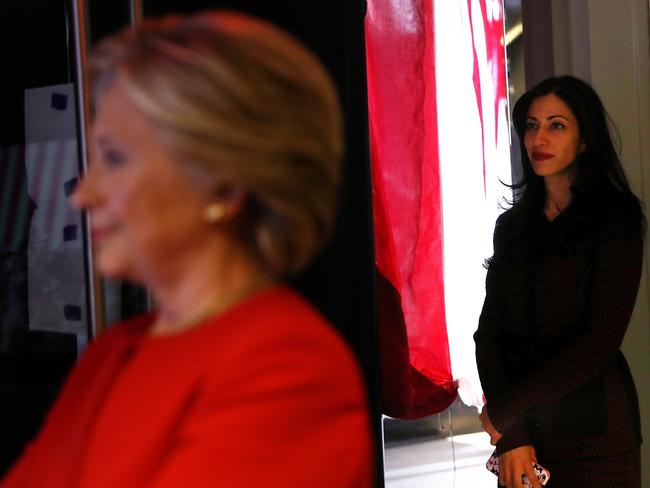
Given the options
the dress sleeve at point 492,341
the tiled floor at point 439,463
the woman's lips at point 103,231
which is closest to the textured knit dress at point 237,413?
the woman's lips at point 103,231

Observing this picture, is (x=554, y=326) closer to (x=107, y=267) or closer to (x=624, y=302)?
(x=624, y=302)

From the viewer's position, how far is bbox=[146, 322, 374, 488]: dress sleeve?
0.68m

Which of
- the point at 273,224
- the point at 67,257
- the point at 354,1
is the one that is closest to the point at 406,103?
the point at 354,1

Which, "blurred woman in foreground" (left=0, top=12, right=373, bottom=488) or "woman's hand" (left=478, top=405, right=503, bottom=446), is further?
"woman's hand" (left=478, top=405, right=503, bottom=446)

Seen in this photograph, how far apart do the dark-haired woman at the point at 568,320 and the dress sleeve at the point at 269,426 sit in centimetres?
128

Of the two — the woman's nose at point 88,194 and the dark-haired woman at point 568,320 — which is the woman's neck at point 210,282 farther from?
the dark-haired woman at point 568,320

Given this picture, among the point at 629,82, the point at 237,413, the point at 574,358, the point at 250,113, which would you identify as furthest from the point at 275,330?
the point at 629,82

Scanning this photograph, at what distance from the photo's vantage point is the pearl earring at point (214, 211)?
0.74 metres

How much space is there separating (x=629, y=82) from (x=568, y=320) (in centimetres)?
107

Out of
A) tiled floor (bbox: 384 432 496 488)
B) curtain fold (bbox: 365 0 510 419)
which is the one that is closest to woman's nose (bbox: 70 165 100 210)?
curtain fold (bbox: 365 0 510 419)

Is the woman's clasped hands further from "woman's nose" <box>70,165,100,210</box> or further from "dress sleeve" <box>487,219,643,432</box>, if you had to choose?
"woman's nose" <box>70,165,100,210</box>

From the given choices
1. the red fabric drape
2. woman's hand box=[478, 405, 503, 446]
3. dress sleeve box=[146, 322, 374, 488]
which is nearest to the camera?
dress sleeve box=[146, 322, 374, 488]

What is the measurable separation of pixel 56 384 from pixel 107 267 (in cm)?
112

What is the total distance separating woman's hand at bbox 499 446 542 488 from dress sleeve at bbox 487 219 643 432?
0.06m
